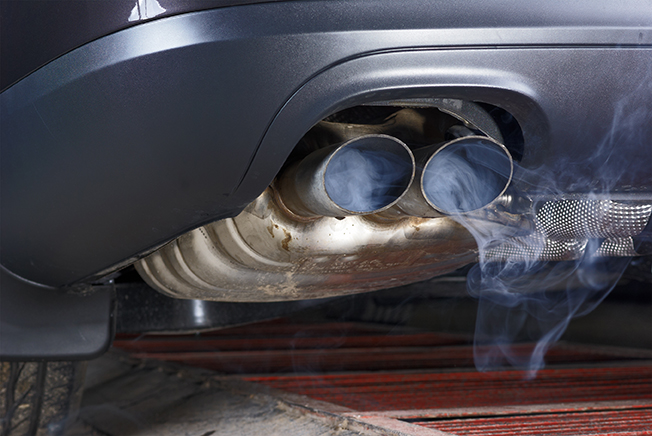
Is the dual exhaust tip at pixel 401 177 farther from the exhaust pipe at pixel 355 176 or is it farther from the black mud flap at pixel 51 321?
the black mud flap at pixel 51 321

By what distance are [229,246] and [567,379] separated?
5.90 feet

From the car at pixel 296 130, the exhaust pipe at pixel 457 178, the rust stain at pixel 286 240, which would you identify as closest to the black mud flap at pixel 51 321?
the car at pixel 296 130

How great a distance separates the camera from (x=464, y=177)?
1057mm

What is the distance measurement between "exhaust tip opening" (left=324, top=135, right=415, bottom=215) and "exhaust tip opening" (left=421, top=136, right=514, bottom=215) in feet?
0.16

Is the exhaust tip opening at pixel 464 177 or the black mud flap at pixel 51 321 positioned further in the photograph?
the black mud flap at pixel 51 321

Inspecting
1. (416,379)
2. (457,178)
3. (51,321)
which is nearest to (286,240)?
(457,178)

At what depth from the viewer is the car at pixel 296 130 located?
0.88 m

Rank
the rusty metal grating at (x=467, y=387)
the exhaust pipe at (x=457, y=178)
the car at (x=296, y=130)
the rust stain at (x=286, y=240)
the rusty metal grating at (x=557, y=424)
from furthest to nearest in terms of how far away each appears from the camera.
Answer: the rusty metal grating at (x=467, y=387), the rusty metal grating at (x=557, y=424), the rust stain at (x=286, y=240), the exhaust pipe at (x=457, y=178), the car at (x=296, y=130)

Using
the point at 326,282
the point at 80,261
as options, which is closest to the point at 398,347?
the point at 326,282

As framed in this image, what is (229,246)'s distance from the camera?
1.23 meters

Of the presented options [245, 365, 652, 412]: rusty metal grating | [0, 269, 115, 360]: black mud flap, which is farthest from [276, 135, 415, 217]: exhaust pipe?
[245, 365, 652, 412]: rusty metal grating

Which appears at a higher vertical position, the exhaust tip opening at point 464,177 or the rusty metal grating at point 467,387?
the exhaust tip opening at point 464,177

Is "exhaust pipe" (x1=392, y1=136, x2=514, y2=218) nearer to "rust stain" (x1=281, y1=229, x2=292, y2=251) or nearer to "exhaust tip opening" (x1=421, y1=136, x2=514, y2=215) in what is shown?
"exhaust tip opening" (x1=421, y1=136, x2=514, y2=215)

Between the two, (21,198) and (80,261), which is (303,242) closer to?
(80,261)
